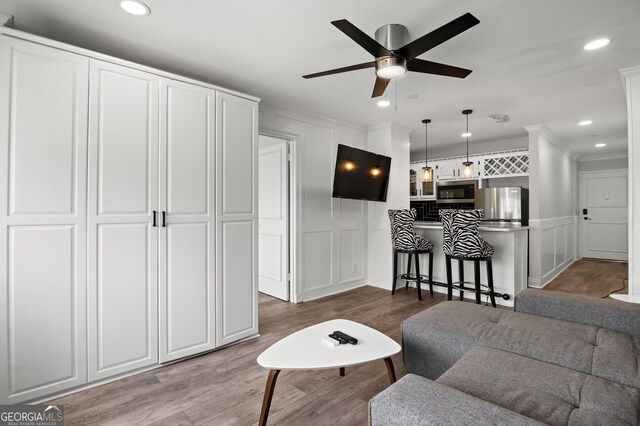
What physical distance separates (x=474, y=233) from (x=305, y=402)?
8.84 feet

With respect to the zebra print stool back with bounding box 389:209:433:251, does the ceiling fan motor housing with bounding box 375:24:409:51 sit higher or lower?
higher

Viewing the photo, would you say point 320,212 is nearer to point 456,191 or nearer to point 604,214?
point 456,191

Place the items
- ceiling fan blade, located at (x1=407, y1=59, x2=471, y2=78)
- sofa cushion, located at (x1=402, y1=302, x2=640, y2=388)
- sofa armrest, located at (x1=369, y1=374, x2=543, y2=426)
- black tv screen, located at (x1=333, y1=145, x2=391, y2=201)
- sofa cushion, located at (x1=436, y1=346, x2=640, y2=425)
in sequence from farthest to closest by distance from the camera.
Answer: black tv screen, located at (x1=333, y1=145, x2=391, y2=201) < ceiling fan blade, located at (x1=407, y1=59, x2=471, y2=78) < sofa cushion, located at (x1=402, y1=302, x2=640, y2=388) < sofa cushion, located at (x1=436, y1=346, x2=640, y2=425) < sofa armrest, located at (x1=369, y1=374, x2=543, y2=426)

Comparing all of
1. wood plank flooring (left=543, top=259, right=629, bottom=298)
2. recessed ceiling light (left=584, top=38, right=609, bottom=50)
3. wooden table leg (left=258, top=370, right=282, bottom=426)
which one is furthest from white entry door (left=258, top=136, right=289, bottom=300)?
wood plank flooring (left=543, top=259, right=629, bottom=298)

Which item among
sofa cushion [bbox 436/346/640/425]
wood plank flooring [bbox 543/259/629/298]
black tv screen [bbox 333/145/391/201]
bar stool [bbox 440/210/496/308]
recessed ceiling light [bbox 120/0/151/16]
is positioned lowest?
wood plank flooring [bbox 543/259/629/298]

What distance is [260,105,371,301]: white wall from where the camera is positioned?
4.12m

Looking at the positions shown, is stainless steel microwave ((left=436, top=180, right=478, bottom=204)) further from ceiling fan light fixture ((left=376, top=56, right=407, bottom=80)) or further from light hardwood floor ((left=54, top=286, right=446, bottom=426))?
ceiling fan light fixture ((left=376, top=56, right=407, bottom=80))

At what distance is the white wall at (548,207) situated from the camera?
4.95m

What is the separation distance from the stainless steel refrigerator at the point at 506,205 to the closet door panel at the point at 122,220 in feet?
18.1

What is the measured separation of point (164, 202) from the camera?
8.21 feet

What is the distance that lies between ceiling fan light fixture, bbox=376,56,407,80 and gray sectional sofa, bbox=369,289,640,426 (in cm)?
169

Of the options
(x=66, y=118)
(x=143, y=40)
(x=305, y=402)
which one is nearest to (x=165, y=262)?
(x=66, y=118)

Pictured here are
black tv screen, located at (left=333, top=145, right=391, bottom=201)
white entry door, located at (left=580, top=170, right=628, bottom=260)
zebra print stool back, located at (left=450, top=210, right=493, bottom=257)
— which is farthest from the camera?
white entry door, located at (left=580, top=170, right=628, bottom=260)

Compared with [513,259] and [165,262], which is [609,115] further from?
[165,262]
